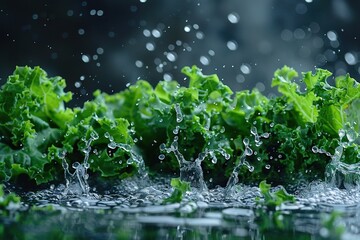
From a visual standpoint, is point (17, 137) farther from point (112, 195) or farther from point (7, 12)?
point (7, 12)

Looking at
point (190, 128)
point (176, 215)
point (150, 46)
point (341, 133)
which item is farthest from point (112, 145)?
point (150, 46)

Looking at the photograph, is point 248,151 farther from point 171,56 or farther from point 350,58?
point 350,58

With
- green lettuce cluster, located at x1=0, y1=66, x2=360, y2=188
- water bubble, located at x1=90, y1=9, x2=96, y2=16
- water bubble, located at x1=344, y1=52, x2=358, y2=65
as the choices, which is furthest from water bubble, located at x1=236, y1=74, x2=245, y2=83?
green lettuce cluster, located at x1=0, y1=66, x2=360, y2=188

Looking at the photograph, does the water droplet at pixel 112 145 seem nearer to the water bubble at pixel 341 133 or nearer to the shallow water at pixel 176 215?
the shallow water at pixel 176 215

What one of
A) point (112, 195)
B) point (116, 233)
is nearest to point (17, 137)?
point (112, 195)

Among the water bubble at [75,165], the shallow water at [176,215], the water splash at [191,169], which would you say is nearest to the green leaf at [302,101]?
the shallow water at [176,215]

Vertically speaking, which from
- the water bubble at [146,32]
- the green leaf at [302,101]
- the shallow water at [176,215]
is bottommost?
the shallow water at [176,215]
